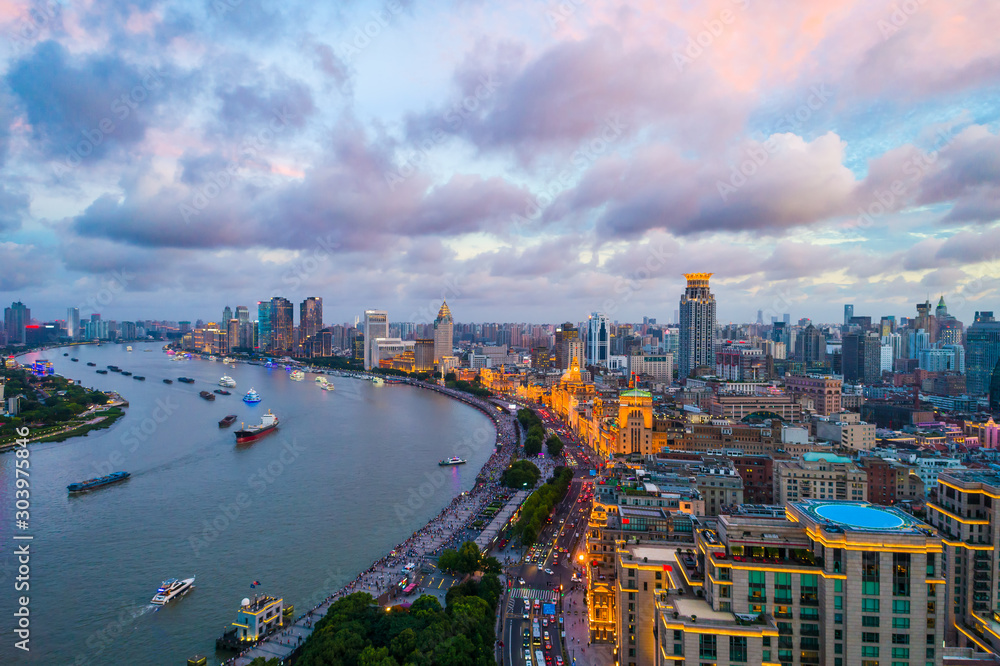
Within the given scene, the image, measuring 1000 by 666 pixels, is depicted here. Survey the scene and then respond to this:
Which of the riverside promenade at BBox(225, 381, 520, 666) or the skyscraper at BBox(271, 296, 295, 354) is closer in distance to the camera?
the riverside promenade at BBox(225, 381, 520, 666)

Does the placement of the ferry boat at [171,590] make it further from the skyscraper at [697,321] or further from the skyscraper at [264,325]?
the skyscraper at [264,325]

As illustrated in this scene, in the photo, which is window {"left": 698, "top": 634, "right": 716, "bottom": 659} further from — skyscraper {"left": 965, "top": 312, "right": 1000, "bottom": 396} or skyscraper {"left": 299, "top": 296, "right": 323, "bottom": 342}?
skyscraper {"left": 299, "top": 296, "right": 323, "bottom": 342}

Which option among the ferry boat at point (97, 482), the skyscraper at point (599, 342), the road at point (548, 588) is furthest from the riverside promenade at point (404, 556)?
the skyscraper at point (599, 342)

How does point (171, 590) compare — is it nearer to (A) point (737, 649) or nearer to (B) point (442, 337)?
(A) point (737, 649)

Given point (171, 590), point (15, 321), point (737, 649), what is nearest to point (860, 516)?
point (737, 649)

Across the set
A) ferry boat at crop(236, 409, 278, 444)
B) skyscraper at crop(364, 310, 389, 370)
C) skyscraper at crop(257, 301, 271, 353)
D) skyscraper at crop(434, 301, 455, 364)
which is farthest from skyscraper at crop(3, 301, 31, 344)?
ferry boat at crop(236, 409, 278, 444)

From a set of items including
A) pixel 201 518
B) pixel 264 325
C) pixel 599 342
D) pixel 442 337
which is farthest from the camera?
pixel 264 325

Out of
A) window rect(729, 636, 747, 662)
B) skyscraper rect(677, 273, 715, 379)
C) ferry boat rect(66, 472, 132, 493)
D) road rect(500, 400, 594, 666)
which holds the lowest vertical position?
road rect(500, 400, 594, 666)
